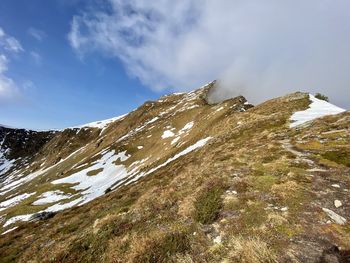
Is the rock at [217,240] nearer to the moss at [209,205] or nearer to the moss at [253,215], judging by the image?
the moss at [253,215]

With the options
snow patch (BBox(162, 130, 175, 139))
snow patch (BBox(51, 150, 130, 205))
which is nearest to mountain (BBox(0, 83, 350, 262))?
snow patch (BBox(51, 150, 130, 205))

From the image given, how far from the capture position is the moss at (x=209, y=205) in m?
13.9

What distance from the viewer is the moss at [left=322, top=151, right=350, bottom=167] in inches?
697

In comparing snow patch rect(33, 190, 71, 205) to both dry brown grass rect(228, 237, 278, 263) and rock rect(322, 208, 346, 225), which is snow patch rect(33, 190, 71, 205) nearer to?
dry brown grass rect(228, 237, 278, 263)

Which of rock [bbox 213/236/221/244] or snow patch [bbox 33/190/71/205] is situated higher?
snow patch [bbox 33/190/71/205]

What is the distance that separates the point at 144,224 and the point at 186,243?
3.83 m

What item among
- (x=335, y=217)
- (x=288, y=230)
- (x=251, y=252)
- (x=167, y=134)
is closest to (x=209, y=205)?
(x=288, y=230)

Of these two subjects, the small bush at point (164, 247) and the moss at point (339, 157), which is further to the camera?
the moss at point (339, 157)

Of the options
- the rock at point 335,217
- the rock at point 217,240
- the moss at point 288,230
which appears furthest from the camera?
the rock at point 217,240

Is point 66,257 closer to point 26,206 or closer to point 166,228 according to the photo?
point 166,228

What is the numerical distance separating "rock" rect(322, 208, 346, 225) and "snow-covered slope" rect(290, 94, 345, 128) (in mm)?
22384

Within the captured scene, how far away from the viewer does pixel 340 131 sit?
24750 mm

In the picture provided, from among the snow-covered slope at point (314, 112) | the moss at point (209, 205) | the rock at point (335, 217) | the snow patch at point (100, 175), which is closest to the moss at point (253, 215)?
the moss at point (209, 205)

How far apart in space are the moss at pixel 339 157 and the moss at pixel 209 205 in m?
7.97
